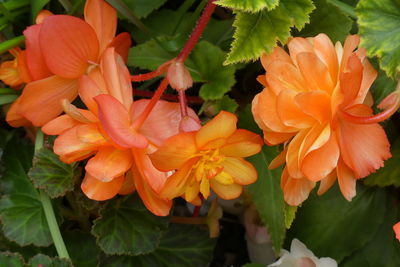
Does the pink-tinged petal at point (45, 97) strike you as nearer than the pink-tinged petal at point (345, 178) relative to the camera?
No

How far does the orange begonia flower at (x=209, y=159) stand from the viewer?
691 mm

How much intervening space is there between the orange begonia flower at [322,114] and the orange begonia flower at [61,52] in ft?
0.83

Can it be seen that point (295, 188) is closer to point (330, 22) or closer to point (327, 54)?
point (327, 54)

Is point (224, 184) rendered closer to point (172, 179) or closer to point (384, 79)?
point (172, 179)

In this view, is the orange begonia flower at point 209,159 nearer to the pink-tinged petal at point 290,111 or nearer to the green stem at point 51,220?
the pink-tinged petal at point 290,111

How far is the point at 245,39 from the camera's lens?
77 centimetres

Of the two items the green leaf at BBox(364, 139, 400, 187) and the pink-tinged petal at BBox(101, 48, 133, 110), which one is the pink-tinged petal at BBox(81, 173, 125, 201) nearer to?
the pink-tinged petal at BBox(101, 48, 133, 110)

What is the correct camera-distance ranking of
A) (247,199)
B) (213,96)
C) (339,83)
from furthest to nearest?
(247,199)
(213,96)
(339,83)

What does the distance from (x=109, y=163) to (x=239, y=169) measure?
0.52ft

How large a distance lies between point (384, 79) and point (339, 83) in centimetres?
22

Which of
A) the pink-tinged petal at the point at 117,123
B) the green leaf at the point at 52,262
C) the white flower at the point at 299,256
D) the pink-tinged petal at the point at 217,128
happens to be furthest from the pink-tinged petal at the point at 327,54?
the green leaf at the point at 52,262

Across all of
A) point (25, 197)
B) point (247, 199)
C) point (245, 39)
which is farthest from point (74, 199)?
point (245, 39)

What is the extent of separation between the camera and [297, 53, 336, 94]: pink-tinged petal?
67 centimetres

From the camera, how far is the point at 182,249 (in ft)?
3.58
